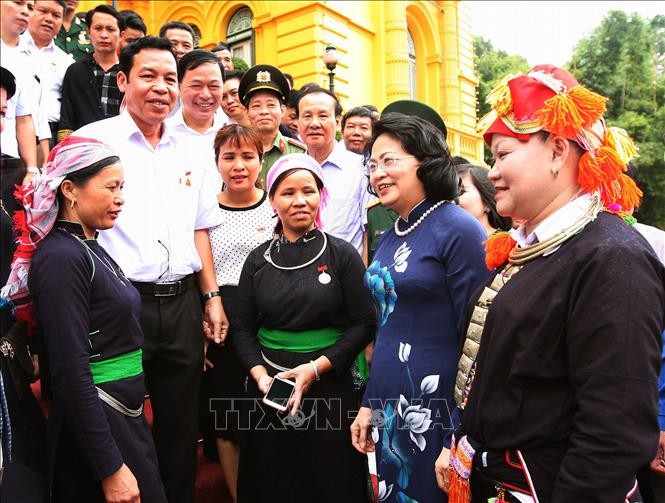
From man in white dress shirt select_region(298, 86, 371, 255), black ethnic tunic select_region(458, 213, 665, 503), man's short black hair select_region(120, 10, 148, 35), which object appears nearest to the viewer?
black ethnic tunic select_region(458, 213, 665, 503)

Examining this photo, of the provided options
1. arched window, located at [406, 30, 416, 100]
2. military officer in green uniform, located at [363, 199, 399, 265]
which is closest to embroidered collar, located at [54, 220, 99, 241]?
military officer in green uniform, located at [363, 199, 399, 265]

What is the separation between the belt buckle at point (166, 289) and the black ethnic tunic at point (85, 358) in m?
0.47

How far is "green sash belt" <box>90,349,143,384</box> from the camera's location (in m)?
2.19

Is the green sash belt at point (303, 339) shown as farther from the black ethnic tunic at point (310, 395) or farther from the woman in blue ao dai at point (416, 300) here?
the woman in blue ao dai at point (416, 300)

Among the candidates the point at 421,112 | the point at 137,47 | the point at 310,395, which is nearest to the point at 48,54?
the point at 137,47

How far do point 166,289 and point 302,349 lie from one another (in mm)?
765

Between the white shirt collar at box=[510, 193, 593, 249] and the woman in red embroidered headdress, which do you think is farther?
the white shirt collar at box=[510, 193, 593, 249]

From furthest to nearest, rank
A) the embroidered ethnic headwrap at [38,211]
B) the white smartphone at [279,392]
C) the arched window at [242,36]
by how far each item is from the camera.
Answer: the arched window at [242,36], the white smartphone at [279,392], the embroidered ethnic headwrap at [38,211]

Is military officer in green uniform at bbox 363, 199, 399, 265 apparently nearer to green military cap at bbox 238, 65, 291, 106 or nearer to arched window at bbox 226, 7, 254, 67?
green military cap at bbox 238, 65, 291, 106

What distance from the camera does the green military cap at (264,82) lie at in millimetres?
4340

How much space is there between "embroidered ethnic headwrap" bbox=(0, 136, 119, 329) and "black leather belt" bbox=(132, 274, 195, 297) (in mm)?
624

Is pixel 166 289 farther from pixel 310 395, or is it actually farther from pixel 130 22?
pixel 130 22

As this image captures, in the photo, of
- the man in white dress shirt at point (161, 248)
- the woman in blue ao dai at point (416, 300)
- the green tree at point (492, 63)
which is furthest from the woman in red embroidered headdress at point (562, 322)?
the green tree at point (492, 63)

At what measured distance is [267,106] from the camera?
14.2 ft
